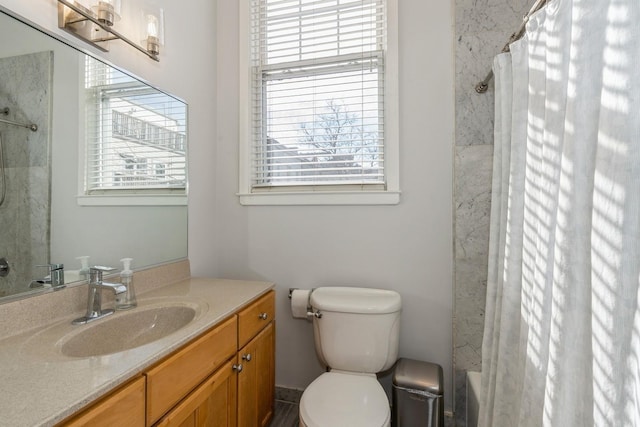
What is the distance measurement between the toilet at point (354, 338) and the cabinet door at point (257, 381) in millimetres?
257

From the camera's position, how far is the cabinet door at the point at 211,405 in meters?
0.89

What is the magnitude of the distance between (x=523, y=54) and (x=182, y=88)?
5.24ft

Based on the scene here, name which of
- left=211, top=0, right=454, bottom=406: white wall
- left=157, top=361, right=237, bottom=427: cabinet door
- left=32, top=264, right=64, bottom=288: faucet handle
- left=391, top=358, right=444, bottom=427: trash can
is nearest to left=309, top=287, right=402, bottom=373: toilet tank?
left=391, top=358, right=444, bottom=427: trash can

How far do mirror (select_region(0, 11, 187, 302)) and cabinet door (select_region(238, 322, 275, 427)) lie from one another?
0.64m

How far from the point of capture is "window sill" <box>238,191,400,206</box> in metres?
1.64

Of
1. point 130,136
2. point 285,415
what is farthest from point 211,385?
point 130,136

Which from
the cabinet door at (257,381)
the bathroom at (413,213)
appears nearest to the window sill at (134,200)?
the bathroom at (413,213)

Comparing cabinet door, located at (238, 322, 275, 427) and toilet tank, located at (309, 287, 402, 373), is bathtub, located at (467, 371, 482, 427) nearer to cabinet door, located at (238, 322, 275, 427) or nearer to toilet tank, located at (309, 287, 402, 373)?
toilet tank, located at (309, 287, 402, 373)

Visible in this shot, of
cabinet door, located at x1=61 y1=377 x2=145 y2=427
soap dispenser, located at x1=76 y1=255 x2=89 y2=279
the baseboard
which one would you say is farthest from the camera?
the baseboard

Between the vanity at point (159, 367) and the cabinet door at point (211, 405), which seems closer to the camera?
the vanity at point (159, 367)

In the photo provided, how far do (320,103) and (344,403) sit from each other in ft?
5.05

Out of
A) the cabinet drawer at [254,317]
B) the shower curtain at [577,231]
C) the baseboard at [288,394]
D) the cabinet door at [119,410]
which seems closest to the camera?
the shower curtain at [577,231]

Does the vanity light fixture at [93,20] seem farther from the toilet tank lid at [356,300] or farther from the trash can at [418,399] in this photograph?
the trash can at [418,399]

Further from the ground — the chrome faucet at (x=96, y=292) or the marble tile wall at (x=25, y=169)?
the marble tile wall at (x=25, y=169)
